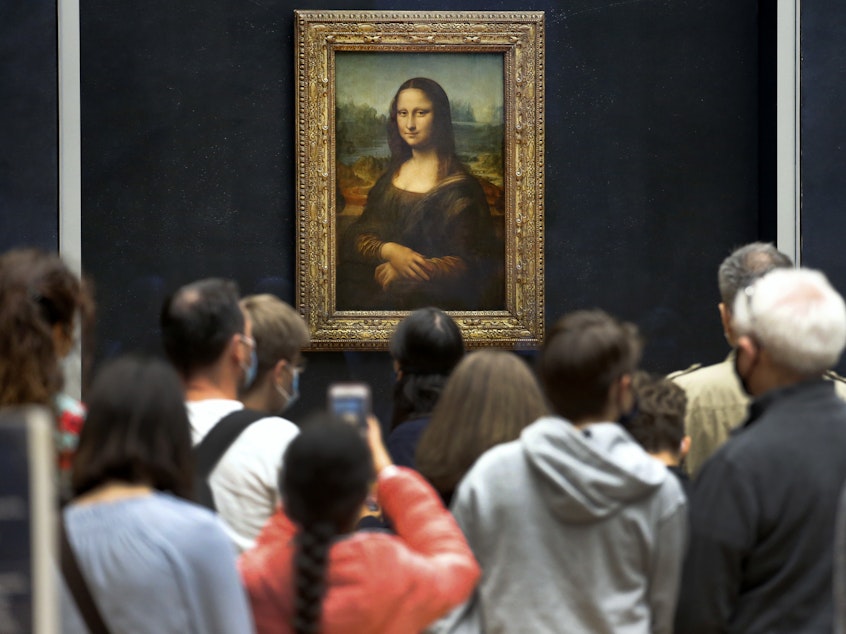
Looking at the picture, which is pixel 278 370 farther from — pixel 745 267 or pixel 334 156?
pixel 334 156

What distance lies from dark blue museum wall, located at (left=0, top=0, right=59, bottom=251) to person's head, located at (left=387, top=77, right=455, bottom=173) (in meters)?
2.25

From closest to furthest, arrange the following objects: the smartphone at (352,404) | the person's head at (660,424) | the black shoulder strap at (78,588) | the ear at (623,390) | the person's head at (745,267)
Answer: the black shoulder strap at (78,588) < the smartphone at (352,404) < the ear at (623,390) < the person's head at (660,424) < the person's head at (745,267)

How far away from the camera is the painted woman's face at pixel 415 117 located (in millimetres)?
8320

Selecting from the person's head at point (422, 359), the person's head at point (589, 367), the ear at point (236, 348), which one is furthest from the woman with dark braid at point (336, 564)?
the person's head at point (422, 359)

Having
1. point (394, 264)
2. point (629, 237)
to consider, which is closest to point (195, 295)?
point (394, 264)

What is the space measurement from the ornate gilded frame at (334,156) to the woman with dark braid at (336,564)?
519cm

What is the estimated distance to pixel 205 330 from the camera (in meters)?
3.96

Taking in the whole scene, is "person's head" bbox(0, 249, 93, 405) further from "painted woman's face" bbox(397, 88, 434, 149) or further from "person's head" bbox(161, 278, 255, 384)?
"painted woman's face" bbox(397, 88, 434, 149)

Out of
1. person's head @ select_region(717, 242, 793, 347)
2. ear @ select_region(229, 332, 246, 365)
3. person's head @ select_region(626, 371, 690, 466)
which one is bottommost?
person's head @ select_region(626, 371, 690, 466)

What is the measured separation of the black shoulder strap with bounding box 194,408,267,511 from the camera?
3.73 m

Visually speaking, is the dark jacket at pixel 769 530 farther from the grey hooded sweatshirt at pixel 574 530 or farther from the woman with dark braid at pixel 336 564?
the woman with dark braid at pixel 336 564

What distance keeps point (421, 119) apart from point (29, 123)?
2.58 metres

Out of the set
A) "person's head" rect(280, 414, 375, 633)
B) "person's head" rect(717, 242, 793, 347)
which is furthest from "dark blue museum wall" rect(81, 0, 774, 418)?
"person's head" rect(280, 414, 375, 633)

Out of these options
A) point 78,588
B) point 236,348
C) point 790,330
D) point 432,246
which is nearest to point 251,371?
point 236,348
